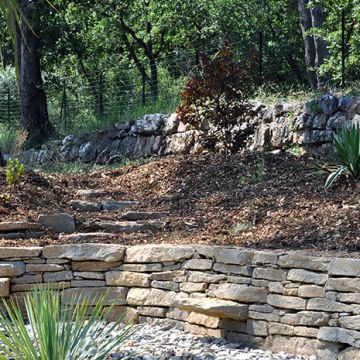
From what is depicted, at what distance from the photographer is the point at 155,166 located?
10.5 meters

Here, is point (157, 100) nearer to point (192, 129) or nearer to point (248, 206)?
point (192, 129)

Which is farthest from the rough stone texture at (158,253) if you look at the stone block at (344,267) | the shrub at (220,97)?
the shrub at (220,97)

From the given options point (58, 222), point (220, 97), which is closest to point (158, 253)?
point (58, 222)

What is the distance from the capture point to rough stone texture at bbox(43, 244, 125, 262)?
700cm

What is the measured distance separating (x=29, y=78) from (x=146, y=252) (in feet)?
33.4

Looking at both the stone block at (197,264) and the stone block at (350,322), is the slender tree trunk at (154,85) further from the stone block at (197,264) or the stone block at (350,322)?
the stone block at (350,322)

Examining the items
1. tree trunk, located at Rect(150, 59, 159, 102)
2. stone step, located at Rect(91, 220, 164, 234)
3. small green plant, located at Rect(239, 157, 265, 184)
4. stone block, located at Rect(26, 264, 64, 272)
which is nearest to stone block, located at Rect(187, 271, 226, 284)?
stone block, located at Rect(26, 264, 64, 272)

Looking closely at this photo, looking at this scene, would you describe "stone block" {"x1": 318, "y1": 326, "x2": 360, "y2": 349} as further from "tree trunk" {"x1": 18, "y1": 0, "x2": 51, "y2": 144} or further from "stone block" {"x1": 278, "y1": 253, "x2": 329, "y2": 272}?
"tree trunk" {"x1": 18, "y1": 0, "x2": 51, "y2": 144}

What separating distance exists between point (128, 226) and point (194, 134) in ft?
11.1

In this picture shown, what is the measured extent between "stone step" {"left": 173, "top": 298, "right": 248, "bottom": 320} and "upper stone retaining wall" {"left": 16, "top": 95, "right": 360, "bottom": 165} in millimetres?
3607

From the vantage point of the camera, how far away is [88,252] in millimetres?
7020

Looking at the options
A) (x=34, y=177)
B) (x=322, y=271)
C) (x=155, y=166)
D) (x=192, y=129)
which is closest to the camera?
(x=322, y=271)

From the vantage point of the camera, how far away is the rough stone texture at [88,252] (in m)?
7.00

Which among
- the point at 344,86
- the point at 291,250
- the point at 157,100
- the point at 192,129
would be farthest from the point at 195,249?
the point at 157,100
